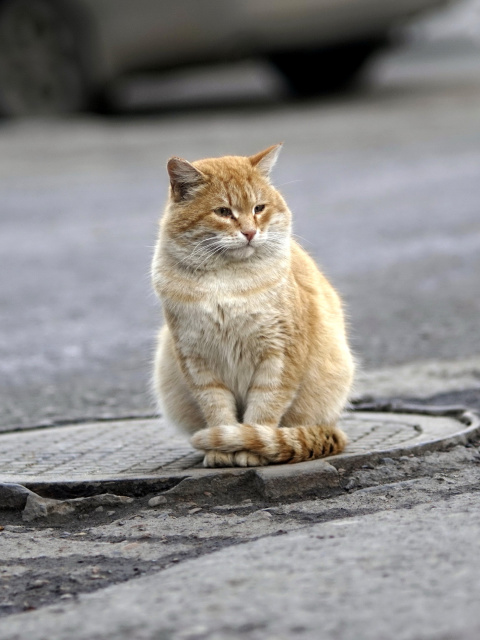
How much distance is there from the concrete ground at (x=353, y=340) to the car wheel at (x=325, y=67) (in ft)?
2.82

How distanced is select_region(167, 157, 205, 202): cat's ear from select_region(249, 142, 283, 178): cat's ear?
261 millimetres

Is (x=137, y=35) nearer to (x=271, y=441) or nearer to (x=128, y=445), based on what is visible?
(x=128, y=445)

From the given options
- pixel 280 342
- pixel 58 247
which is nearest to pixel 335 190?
pixel 58 247

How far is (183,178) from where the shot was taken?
423cm

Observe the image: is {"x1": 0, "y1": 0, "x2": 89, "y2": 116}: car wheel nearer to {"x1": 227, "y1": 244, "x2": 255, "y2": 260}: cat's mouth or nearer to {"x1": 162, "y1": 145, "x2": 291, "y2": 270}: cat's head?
{"x1": 162, "y1": 145, "x2": 291, "y2": 270}: cat's head

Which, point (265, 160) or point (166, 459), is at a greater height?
point (265, 160)

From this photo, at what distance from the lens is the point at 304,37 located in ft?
53.8

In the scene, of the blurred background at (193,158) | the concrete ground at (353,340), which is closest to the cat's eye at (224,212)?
the concrete ground at (353,340)

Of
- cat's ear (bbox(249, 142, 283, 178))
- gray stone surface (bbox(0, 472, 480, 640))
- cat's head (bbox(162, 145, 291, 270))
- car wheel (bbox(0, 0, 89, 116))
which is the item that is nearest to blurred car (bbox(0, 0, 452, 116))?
car wheel (bbox(0, 0, 89, 116))

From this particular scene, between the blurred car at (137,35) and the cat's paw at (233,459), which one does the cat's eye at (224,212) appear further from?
the blurred car at (137,35)

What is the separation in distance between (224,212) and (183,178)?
208 mm

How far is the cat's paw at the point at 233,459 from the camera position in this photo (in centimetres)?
402

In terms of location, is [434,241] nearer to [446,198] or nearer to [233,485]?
[446,198]

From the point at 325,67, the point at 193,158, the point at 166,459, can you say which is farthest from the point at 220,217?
the point at 325,67
